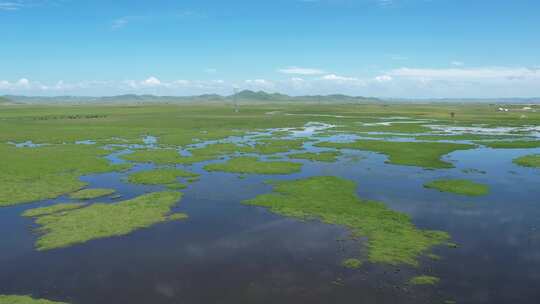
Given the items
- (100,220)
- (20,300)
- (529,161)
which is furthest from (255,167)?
(529,161)

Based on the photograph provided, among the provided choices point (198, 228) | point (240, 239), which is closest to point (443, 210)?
point (240, 239)

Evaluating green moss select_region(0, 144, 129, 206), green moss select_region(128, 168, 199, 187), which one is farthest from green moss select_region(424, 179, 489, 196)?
green moss select_region(0, 144, 129, 206)

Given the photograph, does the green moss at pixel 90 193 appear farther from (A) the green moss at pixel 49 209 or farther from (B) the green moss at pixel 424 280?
(B) the green moss at pixel 424 280

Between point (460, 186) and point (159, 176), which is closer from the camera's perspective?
point (460, 186)

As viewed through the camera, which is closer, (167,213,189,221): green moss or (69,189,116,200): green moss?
(167,213,189,221): green moss

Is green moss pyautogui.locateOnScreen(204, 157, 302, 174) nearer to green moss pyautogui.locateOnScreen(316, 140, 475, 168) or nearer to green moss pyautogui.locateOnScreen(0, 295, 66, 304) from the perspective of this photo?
green moss pyautogui.locateOnScreen(316, 140, 475, 168)

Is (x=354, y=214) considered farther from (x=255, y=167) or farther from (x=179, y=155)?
(x=179, y=155)
